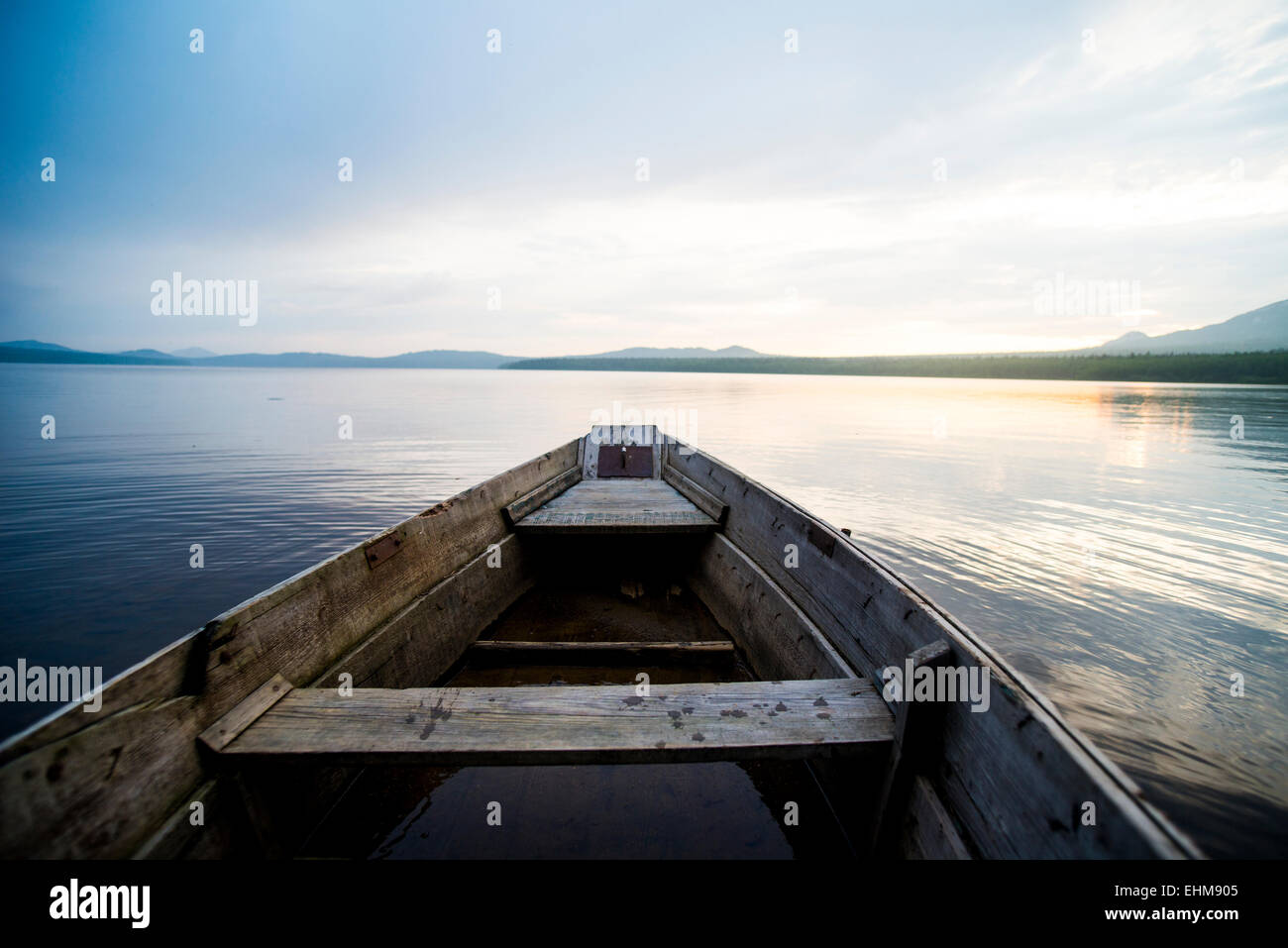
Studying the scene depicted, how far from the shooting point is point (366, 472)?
46.8 ft

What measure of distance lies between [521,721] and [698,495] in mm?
4748

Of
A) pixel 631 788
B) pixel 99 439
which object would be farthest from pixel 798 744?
pixel 99 439

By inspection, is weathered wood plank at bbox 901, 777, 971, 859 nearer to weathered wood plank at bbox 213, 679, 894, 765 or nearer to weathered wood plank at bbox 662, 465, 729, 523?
weathered wood plank at bbox 213, 679, 894, 765

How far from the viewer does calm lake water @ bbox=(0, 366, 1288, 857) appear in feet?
14.0

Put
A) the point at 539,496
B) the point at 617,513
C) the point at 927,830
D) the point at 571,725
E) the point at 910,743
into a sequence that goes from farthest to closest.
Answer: the point at 539,496 → the point at 617,513 → the point at 571,725 → the point at 910,743 → the point at 927,830

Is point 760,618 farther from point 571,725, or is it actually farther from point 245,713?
point 245,713

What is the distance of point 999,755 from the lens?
1795 mm

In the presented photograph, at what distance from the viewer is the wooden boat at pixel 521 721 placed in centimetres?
160

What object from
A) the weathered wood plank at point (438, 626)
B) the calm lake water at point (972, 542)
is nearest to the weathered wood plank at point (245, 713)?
the weathered wood plank at point (438, 626)

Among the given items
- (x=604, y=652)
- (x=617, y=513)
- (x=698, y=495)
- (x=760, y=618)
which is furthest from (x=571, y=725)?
(x=698, y=495)

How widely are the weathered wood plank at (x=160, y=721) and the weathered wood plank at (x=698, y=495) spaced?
3.51 m

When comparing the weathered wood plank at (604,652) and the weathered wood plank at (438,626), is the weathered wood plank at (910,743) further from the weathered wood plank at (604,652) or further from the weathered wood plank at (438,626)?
the weathered wood plank at (438,626)
